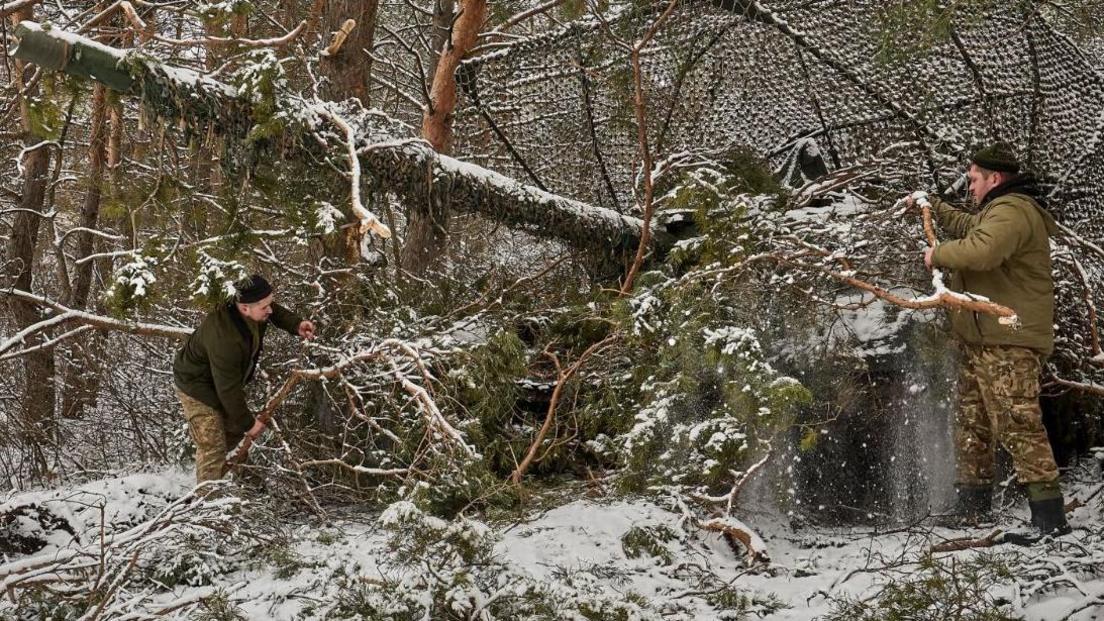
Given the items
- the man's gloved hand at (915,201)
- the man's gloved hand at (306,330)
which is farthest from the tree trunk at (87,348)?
the man's gloved hand at (915,201)

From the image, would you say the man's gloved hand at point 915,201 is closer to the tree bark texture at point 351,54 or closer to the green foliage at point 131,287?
the green foliage at point 131,287

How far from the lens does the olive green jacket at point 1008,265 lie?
185 inches

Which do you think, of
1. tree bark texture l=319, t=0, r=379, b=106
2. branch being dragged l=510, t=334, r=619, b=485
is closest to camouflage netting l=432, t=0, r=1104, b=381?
tree bark texture l=319, t=0, r=379, b=106

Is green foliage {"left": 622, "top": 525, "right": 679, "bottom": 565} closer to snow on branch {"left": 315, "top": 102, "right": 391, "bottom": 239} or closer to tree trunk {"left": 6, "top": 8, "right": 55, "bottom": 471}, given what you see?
snow on branch {"left": 315, "top": 102, "right": 391, "bottom": 239}

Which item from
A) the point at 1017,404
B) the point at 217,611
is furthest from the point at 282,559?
the point at 1017,404

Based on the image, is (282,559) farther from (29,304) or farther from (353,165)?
(29,304)

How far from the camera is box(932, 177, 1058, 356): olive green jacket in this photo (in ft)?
15.4

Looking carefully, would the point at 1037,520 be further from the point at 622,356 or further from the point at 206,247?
the point at 206,247

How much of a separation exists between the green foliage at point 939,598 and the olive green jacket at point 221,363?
3299 millimetres

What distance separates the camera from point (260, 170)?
6031 millimetres

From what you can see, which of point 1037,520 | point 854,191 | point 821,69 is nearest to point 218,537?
point 1037,520

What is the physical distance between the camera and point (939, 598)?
3959 millimetres

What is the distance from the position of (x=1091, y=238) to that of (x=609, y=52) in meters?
3.37

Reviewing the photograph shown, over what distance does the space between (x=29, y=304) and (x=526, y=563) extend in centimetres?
598
